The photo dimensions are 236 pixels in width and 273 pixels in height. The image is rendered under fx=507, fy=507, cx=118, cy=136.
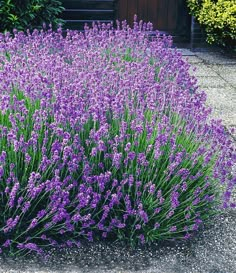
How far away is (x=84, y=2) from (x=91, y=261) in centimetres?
721

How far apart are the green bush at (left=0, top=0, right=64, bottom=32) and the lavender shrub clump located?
12.5ft

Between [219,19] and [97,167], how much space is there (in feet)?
18.8

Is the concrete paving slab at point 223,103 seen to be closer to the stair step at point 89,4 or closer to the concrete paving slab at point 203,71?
the concrete paving slab at point 203,71

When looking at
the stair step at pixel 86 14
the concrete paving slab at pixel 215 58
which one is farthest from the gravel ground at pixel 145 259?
the stair step at pixel 86 14

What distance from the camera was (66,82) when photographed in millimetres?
3574

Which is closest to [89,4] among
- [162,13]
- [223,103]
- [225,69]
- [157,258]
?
[162,13]

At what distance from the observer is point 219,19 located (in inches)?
324

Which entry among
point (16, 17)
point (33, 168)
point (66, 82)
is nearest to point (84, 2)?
point (16, 17)

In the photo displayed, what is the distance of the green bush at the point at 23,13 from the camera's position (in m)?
7.29

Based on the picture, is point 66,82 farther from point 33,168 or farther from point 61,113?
point 33,168

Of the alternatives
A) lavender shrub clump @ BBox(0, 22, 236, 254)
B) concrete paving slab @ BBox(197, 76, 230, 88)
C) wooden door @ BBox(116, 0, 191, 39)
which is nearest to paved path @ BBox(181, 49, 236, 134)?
concrete paving slab @ BBox(197, 76, 230, 88)

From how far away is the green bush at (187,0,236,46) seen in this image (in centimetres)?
816

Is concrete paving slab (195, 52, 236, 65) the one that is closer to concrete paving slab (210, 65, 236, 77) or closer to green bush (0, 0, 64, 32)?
concrete paving slab (210, 65, 236, 77)

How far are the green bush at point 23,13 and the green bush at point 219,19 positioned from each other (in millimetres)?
2524
